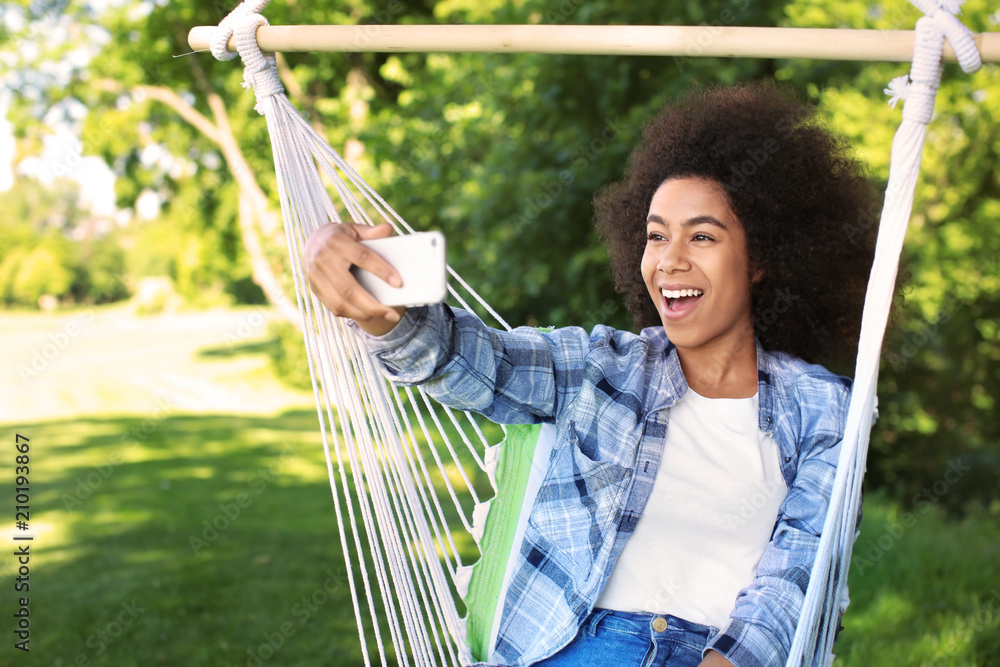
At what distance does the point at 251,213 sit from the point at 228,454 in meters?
2.63

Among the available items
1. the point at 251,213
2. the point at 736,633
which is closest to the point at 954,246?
the point at 736,633

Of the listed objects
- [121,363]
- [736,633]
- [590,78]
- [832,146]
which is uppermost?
[590,78]

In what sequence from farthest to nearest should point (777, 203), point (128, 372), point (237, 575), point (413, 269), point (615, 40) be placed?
point (128, 372), point (237, 575), point (777, 203), point (615, 40), point (413, 269)

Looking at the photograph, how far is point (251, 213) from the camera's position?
25.8ft

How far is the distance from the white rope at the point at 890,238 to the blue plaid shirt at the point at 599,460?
0.15m

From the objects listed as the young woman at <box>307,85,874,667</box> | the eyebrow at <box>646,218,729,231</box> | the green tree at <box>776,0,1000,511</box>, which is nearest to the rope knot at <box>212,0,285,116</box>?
the young woman at <box>307,85,874,667</box>

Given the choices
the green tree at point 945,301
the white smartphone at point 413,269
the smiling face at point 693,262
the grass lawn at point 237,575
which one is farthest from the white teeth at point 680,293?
the green tree at point 945,301

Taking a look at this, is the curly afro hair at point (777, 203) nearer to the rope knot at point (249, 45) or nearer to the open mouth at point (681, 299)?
the open mouth at point (681, 299)

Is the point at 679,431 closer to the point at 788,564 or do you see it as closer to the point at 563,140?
the point at 788,564

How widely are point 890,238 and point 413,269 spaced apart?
610 millimetres

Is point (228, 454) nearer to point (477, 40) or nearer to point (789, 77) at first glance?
point (789, 77)

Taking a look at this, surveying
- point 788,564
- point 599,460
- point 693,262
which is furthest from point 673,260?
point 788,564

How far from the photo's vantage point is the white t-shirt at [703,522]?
4.31 ft

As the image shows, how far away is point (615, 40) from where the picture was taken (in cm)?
119
